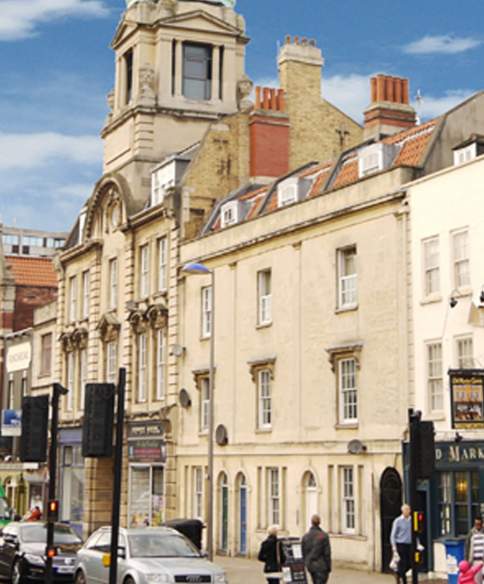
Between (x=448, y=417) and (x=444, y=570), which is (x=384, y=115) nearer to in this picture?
(x=448, y=417)

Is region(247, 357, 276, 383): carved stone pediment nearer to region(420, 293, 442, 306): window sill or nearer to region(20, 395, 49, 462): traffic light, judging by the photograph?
region(420, 293, 442, 306): window sill

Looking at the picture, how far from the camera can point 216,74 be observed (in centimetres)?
5103

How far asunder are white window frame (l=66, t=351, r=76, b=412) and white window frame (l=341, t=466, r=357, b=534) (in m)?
22.6

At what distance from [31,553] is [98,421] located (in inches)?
478

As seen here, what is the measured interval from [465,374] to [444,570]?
16.9ft

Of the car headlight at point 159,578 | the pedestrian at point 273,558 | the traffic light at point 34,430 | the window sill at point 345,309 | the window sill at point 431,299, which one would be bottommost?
the car headlight at point 159,578

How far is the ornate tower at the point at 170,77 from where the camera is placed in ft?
162

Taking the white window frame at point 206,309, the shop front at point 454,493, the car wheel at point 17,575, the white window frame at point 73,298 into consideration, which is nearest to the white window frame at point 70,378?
the white window frame at point 73,298

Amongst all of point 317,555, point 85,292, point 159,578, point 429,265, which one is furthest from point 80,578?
point 85,292

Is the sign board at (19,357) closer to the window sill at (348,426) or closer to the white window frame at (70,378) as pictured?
the white window frame at (70,378)

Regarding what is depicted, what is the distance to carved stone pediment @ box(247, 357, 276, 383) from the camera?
36.9 metres

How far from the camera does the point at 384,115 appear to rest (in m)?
41.2

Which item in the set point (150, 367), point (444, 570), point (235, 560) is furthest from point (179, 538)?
point (150, 367)

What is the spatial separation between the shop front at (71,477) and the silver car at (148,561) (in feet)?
82.8
